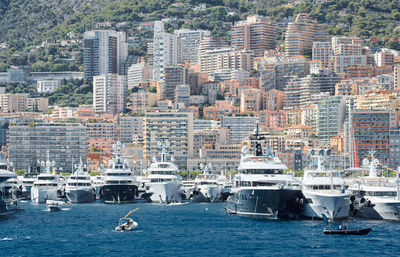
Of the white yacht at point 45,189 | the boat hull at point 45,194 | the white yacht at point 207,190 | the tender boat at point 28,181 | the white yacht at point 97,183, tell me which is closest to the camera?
the boat hull at point 45,194

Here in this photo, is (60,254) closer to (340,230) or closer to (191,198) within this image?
(340,230)

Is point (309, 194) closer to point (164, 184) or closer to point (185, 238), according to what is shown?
point (185, 238)

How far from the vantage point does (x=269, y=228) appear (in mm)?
104312

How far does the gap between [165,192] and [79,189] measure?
48.6 ft

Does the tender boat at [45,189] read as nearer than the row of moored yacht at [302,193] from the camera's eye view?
No

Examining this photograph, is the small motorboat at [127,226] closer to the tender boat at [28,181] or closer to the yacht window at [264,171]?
the yacht window at [264,171]

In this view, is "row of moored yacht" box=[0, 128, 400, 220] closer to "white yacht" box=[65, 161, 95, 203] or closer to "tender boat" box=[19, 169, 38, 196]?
"white yacht" box=[65, 161, 95, 203]

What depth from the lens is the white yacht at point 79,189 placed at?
508 feet

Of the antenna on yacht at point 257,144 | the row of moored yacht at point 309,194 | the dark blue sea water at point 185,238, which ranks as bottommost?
the dark blue sea water at point 185,238

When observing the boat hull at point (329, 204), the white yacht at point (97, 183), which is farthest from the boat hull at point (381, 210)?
the white yacht at point (97, 183)

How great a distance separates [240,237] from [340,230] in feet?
34.8

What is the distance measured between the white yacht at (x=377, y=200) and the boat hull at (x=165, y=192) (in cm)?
4305

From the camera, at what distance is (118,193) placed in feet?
495

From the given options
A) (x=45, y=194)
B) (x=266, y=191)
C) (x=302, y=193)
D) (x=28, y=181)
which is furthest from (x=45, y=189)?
(x=302, y=193)
